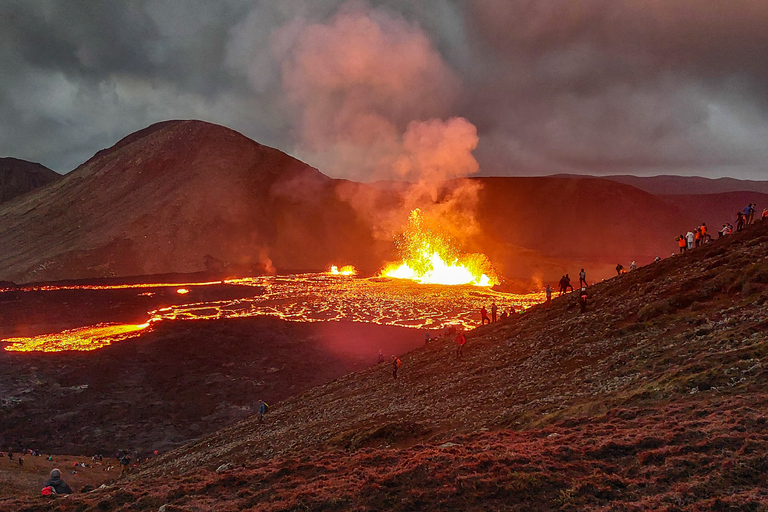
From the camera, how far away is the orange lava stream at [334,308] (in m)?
60.9

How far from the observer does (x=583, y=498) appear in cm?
879

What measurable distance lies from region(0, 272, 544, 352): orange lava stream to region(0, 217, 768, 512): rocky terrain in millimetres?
36105

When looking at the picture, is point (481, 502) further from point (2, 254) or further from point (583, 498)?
point (2, 254)

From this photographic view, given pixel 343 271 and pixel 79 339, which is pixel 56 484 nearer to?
pixel 79 339

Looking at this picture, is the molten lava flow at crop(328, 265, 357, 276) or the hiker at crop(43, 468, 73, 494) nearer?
the hiker at crop(43, 468, 73, 494)

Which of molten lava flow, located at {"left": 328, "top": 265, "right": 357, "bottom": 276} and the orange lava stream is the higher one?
molten lava flow, located at {"left": 328, "top": 265, "right": 357, "bottom": 276}

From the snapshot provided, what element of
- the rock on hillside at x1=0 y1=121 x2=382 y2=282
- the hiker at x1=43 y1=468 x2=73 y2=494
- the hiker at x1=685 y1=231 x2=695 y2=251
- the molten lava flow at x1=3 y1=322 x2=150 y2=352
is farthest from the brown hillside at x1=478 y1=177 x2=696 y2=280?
the hiker at x1=43 y1=468 x2=73 y2=494

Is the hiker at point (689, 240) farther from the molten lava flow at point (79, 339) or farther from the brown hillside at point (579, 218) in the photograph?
the brown hillside at point (579, 218)

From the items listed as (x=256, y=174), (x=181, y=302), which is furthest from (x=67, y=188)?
(x=181, y=302)

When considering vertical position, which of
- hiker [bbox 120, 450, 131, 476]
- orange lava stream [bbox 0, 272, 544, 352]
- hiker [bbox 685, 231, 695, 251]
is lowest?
hiker [bbox 120, 450, 131, 476]

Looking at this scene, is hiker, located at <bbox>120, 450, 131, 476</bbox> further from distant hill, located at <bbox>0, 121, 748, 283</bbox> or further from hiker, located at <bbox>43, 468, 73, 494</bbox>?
distant hill, located at <bbox>0, 121, 748, 283</bbox>

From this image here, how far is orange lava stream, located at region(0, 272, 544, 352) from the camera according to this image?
6094cm

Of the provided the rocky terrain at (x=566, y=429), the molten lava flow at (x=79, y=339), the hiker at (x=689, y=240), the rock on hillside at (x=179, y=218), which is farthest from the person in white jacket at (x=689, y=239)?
the rock on hillside at (x=179, y=218)

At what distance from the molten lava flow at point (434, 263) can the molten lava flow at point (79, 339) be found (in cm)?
6180
